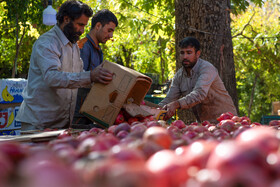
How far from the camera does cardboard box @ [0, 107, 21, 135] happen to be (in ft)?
23.7

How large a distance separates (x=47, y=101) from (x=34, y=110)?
0.16m

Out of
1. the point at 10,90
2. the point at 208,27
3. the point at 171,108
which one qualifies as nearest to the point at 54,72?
the point at 171,108

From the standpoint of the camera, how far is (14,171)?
0.97 metres

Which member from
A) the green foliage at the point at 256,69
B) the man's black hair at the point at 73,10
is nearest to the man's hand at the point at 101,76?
the man's black hair at the point at 73,10

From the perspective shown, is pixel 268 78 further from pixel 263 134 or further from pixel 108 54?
pixel 263 134

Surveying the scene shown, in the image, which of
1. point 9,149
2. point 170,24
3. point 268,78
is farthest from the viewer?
point 268,78

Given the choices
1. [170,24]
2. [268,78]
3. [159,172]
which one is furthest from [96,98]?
[268,78]

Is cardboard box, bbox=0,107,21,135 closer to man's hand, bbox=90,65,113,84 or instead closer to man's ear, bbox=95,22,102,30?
man's ear, bbox=95,22,102,30

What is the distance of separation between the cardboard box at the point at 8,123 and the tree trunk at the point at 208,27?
12.0 ft

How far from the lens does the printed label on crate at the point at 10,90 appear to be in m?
7.43

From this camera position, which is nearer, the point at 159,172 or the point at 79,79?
the point at 159,172

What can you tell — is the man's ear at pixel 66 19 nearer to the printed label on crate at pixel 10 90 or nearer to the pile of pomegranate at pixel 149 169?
the pile of pomegranate at pixel 149 169

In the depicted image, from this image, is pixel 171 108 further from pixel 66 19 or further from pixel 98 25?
pixel 66 19

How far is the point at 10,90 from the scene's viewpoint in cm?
766
